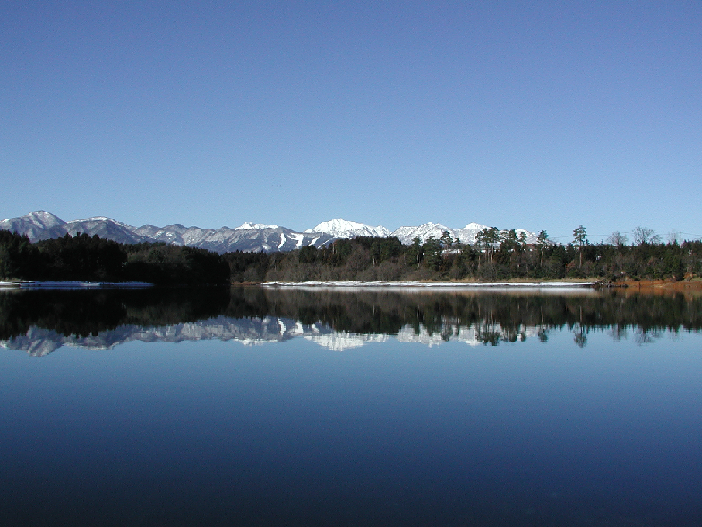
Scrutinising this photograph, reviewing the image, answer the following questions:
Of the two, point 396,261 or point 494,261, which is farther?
point 396,261

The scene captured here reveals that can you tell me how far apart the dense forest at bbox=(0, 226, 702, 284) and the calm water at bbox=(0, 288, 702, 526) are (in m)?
74.3

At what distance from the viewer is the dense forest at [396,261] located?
3292 inches

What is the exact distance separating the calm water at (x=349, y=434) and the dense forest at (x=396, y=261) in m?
74.3

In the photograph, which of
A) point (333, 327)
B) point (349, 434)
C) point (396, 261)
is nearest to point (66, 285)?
point (396, 261)

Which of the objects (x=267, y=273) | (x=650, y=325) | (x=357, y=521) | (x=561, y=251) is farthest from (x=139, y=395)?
(x=267, y=273)

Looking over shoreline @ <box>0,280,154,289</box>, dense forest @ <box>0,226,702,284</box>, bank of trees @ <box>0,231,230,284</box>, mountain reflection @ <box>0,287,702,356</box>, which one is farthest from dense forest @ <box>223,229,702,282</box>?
mountain reflection @ <box>0,287,702,356</box>

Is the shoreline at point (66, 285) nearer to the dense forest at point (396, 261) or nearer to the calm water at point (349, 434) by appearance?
the dense forest at point (396, 261)

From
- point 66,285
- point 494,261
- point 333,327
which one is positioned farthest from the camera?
point 494,261

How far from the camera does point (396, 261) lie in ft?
359

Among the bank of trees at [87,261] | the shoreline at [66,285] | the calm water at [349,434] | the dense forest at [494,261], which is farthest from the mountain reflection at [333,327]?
the dense forest at [494,261]

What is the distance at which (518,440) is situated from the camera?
7.28 m

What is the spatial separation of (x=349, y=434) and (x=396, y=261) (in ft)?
336

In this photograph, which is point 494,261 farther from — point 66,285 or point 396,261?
point 66,285

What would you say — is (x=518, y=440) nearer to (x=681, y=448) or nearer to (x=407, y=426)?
(x=407, y=426)
